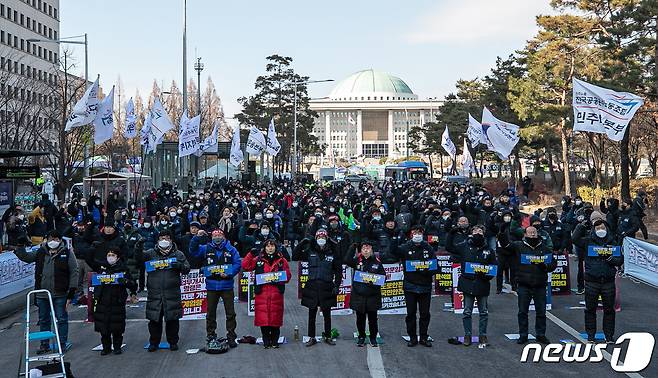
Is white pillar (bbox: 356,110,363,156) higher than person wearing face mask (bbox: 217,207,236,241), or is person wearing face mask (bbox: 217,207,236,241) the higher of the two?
white pillar (bbox: 356,110,363,156)

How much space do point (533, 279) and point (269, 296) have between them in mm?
3635

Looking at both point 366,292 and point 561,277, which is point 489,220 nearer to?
point 561,277

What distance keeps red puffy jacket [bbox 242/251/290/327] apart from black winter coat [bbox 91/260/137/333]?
1801 millimetres

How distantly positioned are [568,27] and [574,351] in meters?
27.9

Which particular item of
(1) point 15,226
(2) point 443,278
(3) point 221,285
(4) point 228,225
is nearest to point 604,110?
(2) point 443,278

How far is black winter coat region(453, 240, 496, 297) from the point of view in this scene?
981 cm

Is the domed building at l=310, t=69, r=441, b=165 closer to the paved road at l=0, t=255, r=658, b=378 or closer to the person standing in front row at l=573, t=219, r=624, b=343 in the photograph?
the paved road at l=0, t=255, r=658, b=378

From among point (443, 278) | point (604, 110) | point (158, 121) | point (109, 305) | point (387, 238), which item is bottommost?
point (443, 278)

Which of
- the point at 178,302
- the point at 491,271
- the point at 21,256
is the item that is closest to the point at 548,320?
the point at 491,271

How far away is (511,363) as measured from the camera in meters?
8.94

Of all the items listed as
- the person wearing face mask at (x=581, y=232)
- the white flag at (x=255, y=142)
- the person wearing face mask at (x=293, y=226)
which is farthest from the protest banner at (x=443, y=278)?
the white flag at (x=255, y=142)

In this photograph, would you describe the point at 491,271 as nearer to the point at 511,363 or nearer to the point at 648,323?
the point at 511,363

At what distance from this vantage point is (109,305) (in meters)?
9.51

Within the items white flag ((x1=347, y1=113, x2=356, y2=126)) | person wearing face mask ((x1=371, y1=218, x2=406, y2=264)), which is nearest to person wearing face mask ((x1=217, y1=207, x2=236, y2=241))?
person wearing face mask ((x1=371, y1=218, x2=406, y2=264))
